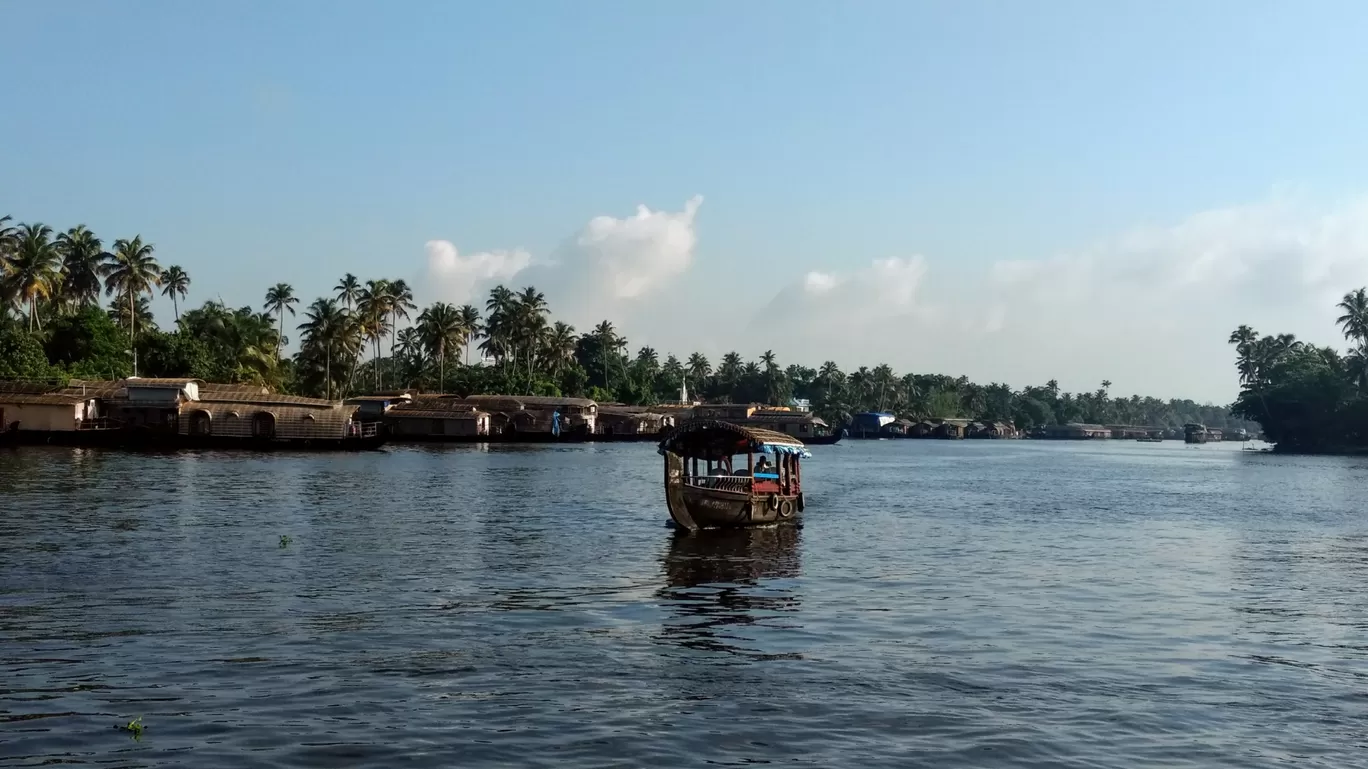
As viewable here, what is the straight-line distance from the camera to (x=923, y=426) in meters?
182

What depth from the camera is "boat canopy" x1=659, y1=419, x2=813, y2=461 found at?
31516 mm

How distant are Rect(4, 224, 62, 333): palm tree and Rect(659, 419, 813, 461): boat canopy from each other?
181 ft

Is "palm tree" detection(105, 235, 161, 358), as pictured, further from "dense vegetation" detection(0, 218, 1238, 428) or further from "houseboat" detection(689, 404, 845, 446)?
"houseboat" detection(689, 404, 845, 446)

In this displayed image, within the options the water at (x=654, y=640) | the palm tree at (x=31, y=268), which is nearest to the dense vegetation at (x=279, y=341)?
the palm tree at (x=31, y=268)

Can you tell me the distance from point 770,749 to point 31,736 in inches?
283

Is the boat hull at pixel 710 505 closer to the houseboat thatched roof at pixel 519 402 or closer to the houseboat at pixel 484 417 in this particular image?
the houseboat at pixel 484 417

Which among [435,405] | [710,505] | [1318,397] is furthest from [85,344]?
[1318,397]

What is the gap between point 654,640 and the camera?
1662cm

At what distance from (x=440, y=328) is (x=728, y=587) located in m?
91.1

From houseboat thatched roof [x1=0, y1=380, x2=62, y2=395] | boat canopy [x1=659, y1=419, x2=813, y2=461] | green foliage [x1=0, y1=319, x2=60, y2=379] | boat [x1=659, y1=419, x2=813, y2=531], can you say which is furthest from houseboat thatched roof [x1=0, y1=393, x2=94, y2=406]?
boat canopy [x1=659, y1=419, x2=813, y2=461]

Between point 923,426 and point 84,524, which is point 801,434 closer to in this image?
point 923,426

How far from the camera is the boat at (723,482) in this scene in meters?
30.1

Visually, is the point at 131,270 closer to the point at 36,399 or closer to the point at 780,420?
the point at 36,399

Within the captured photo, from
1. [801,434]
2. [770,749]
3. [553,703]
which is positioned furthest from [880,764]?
[801,434]
